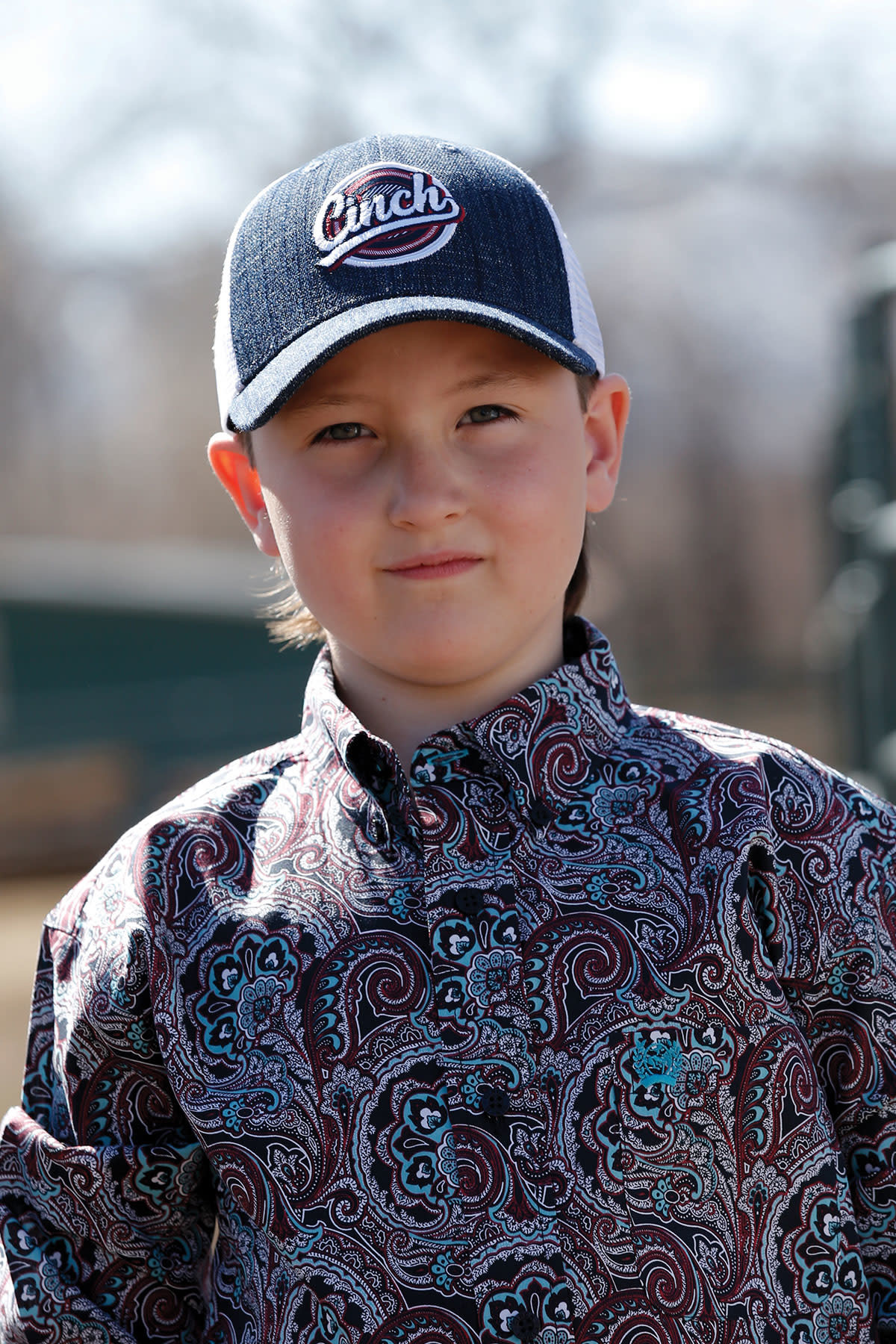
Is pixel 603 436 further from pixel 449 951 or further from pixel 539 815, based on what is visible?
pixel 449 951

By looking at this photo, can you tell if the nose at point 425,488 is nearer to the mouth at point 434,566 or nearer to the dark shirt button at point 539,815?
the mouth at point 434,566

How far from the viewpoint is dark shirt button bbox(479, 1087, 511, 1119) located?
1311 mm

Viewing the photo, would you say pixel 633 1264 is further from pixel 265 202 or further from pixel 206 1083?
pixel 265 202

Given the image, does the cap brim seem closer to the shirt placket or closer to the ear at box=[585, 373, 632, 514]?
the ear at box=[585, 373, 632, 514]

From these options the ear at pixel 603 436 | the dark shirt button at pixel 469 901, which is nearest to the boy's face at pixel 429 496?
the ear at pixel 603 436

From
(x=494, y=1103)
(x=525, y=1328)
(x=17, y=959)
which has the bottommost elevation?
(x=17, y=959)

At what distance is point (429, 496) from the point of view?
1.39 m

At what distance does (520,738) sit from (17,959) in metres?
5.69

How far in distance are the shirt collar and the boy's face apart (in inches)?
2.3

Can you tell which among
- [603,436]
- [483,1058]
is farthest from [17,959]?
[483,1058]

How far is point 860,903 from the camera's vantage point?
1408mm

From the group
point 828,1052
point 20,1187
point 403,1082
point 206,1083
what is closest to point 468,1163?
point 403,1082

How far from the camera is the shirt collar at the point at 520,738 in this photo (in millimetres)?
1451

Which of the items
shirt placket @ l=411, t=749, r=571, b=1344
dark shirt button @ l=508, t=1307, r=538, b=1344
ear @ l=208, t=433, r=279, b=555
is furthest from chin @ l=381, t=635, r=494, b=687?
dark shirt button @ l=508, t=1307, r=538, b=1344
